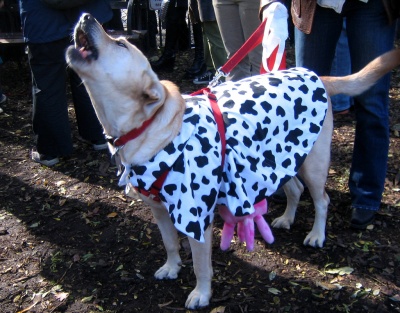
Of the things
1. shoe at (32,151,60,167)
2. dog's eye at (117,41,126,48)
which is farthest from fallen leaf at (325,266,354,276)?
shoe at (32,151,60,167)

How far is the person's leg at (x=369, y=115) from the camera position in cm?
299

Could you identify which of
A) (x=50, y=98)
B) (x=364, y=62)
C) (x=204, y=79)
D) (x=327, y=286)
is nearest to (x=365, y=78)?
(x=364, y=62)

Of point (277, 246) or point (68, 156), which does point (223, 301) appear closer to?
point (277, 246)

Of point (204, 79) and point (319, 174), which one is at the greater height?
point (319, 174)

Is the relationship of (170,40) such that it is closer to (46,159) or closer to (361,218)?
(46,159)

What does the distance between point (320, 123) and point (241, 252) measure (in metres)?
1.05

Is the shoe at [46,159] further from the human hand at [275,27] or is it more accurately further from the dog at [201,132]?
the human hand at [275,27]

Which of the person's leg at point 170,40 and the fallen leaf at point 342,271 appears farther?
the person's leg at point 170,40

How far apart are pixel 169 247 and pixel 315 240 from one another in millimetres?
1029

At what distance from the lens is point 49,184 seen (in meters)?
4.40

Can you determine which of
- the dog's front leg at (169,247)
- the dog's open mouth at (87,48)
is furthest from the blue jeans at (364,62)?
the dog's open mouth at (87,48)

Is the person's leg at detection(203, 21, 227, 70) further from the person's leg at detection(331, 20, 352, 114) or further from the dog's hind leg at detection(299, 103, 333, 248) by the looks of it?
the dog's hind leg at detection(299, 103, 333, 248)

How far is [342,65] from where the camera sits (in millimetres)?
5332

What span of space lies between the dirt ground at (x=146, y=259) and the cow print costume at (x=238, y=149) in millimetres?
664
